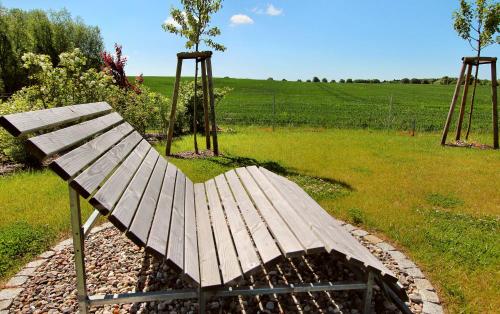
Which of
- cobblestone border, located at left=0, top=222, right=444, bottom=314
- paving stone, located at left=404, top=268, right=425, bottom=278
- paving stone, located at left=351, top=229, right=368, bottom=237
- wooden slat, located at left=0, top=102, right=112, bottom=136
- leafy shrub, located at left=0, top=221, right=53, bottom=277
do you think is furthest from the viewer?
paving stone, located at left=351, top=229, right=368, bottom=237

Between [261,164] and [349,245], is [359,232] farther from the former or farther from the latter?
[261,164]

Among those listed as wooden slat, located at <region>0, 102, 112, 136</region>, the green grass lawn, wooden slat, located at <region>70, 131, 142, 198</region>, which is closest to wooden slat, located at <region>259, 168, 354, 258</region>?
the green grass lawn

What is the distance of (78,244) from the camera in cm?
224

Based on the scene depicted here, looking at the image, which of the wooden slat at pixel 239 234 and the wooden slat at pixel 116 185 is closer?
the wooden slat at pixel 116 185

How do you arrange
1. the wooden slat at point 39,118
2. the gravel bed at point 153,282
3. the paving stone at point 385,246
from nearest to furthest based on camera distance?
the wooden slat at point 39,118 → the gravel bed at point 153,282 → the paving stone at point 385,246

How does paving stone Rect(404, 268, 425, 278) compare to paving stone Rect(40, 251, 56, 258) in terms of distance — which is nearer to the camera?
paving stone Rect(404, 268, 425, 278)

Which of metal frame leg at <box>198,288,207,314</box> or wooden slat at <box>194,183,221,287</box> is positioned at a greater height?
wooden slat at <box>194,183,221,287</box>

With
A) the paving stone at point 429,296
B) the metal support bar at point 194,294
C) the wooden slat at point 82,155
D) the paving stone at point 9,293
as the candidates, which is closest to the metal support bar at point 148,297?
the metal support bar at point 194,294

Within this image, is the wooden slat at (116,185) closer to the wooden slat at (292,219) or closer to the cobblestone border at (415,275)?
the wooden slat at (292,219)

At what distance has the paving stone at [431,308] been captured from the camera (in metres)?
2.86

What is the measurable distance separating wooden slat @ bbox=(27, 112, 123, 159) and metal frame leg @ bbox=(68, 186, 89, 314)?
0.28 m

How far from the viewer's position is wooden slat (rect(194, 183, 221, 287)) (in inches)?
89.0

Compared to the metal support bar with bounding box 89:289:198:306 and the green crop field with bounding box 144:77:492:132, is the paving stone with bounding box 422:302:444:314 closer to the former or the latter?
the metal support bar with bounding box 89:289:198:306

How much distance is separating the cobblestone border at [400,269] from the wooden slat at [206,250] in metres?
1.70
